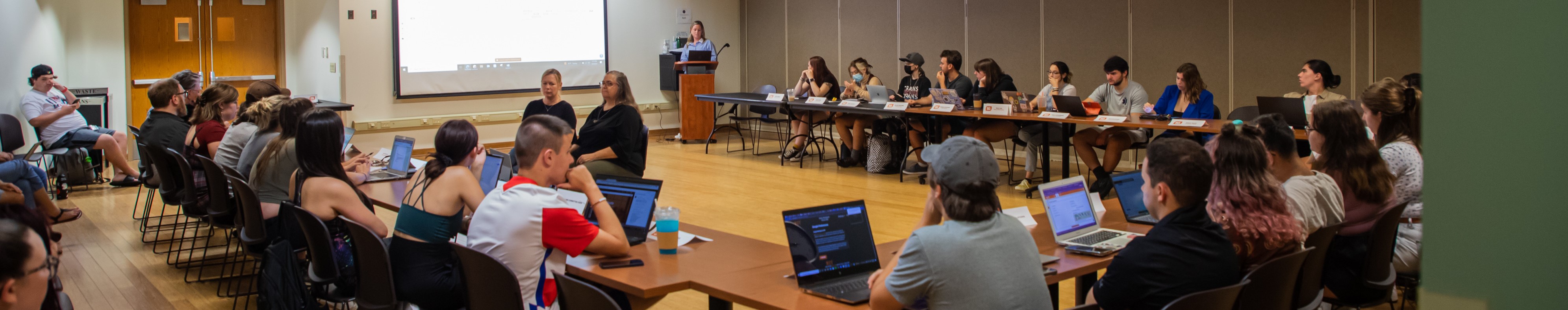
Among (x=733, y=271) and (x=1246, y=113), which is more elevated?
(x=1246, y=113)

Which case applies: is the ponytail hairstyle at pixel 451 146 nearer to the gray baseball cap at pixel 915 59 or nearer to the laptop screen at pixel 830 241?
the laptop screen at pixel 830 241

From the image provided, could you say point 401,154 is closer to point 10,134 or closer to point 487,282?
point 487,282

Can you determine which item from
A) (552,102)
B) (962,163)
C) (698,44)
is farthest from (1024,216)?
(698,44)

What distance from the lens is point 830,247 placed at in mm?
2398

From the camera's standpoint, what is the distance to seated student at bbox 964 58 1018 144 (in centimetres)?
738

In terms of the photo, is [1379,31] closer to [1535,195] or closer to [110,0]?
[1535,195]

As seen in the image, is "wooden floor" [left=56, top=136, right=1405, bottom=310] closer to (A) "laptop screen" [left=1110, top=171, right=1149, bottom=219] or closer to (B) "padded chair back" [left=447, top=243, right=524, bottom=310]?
(A) "laptop screen" [left=1110, top=171, right=1149, bottom=219]

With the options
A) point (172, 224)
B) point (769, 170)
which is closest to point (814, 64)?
point (769, 170)

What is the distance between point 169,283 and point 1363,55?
757 centimetres

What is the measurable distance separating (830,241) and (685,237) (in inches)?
26.3

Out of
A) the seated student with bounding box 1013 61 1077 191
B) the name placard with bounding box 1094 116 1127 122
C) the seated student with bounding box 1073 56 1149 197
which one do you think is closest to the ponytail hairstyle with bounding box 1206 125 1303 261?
the name placard with bounding box 1094 116 1127 122

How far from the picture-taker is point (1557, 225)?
69 centimetres

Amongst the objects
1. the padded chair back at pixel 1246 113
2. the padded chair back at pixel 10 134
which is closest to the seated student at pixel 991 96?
the padded chair back at pixel 1246 113

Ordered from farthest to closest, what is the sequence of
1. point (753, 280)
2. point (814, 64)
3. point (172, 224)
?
1. point (814, 64)
2. point (172, 224)
3. point (753, 280)
